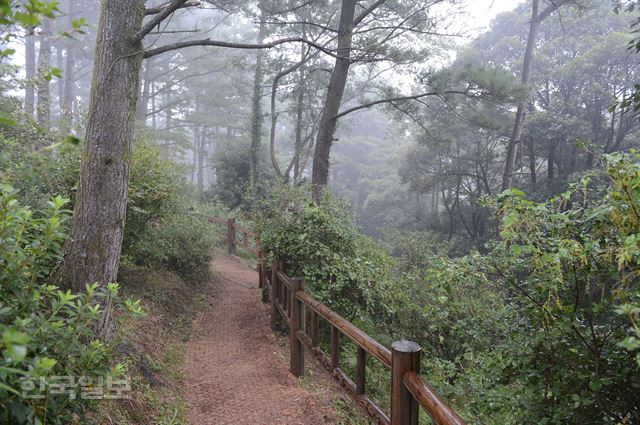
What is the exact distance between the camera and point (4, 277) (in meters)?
1.37

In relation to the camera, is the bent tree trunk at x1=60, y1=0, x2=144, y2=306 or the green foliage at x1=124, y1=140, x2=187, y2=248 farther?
the green foliage at x1=124, y1=140, x2=187, y2=248

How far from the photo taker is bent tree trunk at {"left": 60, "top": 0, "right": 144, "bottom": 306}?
343 centimetres

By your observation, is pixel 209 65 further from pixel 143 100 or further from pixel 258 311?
pixel 258 311

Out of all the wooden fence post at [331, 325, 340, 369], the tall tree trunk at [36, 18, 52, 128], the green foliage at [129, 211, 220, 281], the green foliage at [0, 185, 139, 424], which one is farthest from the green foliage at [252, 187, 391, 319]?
the tall tree trunk at [36, 18, 52, 128]

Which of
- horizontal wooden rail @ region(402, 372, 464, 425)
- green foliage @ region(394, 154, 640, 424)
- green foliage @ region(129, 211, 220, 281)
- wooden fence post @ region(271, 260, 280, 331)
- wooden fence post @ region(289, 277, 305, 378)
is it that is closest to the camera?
horizontal wooden rail @ region(402, 372, 464, 425)

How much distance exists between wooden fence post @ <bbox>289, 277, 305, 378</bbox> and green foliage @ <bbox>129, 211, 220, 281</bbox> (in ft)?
9.84

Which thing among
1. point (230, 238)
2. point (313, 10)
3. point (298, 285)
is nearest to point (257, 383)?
point (298, 285)

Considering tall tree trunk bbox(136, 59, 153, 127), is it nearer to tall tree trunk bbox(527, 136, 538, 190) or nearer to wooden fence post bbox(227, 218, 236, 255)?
wooden fence post bbox(227, 218, 236, 255)

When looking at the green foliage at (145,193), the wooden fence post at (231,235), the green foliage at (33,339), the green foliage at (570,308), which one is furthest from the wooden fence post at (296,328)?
the wooden fence post at (231,235)

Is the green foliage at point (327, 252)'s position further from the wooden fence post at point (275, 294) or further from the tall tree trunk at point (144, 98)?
the tall tree trunk at point (144, 98)

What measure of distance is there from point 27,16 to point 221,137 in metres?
23.5

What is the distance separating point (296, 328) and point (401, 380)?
7.36 feet

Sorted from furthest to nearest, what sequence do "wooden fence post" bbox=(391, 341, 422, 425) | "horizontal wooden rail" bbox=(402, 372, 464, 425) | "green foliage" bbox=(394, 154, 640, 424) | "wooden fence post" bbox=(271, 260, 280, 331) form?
"wooden fence post" bbox=(271, 260, 280, 331), "wooden fence post" bbox=(391, 341, 422, 425), "green foliage" bbox=(394, 154, 640, 424), "horizontal wooden rail" bbox=(402, 372, 464, 425)

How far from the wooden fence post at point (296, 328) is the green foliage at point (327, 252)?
0.52 m
